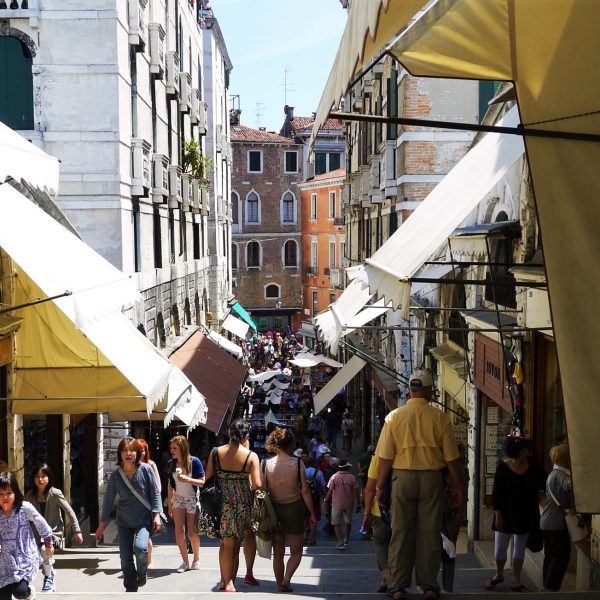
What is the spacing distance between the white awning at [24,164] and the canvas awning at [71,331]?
29cm

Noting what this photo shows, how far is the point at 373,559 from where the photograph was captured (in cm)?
1101

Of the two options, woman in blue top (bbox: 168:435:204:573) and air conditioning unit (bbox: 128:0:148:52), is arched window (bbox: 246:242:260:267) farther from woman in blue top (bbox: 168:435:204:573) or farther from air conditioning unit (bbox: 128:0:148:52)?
woman in blue top (bbox: 168:435:204:573)

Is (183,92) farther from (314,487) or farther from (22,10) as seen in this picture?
(314,487)

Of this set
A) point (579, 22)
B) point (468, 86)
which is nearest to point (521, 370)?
point (579, 22)

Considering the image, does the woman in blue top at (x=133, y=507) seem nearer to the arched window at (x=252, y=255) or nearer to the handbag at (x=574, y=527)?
the handbag at (x=574, y=527)

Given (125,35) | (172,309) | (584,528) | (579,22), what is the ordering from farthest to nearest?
(172,309) < (125,35) < (584,528) < (579,22)

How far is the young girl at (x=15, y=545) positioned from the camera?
615cm

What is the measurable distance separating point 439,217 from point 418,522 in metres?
2.51

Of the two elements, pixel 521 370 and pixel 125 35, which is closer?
pixel 521 370

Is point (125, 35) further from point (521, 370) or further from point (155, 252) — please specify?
point (521, 370)

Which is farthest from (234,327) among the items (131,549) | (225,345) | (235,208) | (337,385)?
→ (131,549)

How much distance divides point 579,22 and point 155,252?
16.9 metres

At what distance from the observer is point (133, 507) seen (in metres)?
7.78

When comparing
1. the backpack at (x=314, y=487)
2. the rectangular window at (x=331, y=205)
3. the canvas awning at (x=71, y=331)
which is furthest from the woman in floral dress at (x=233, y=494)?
the rectangular window at (x=331, y=205)
